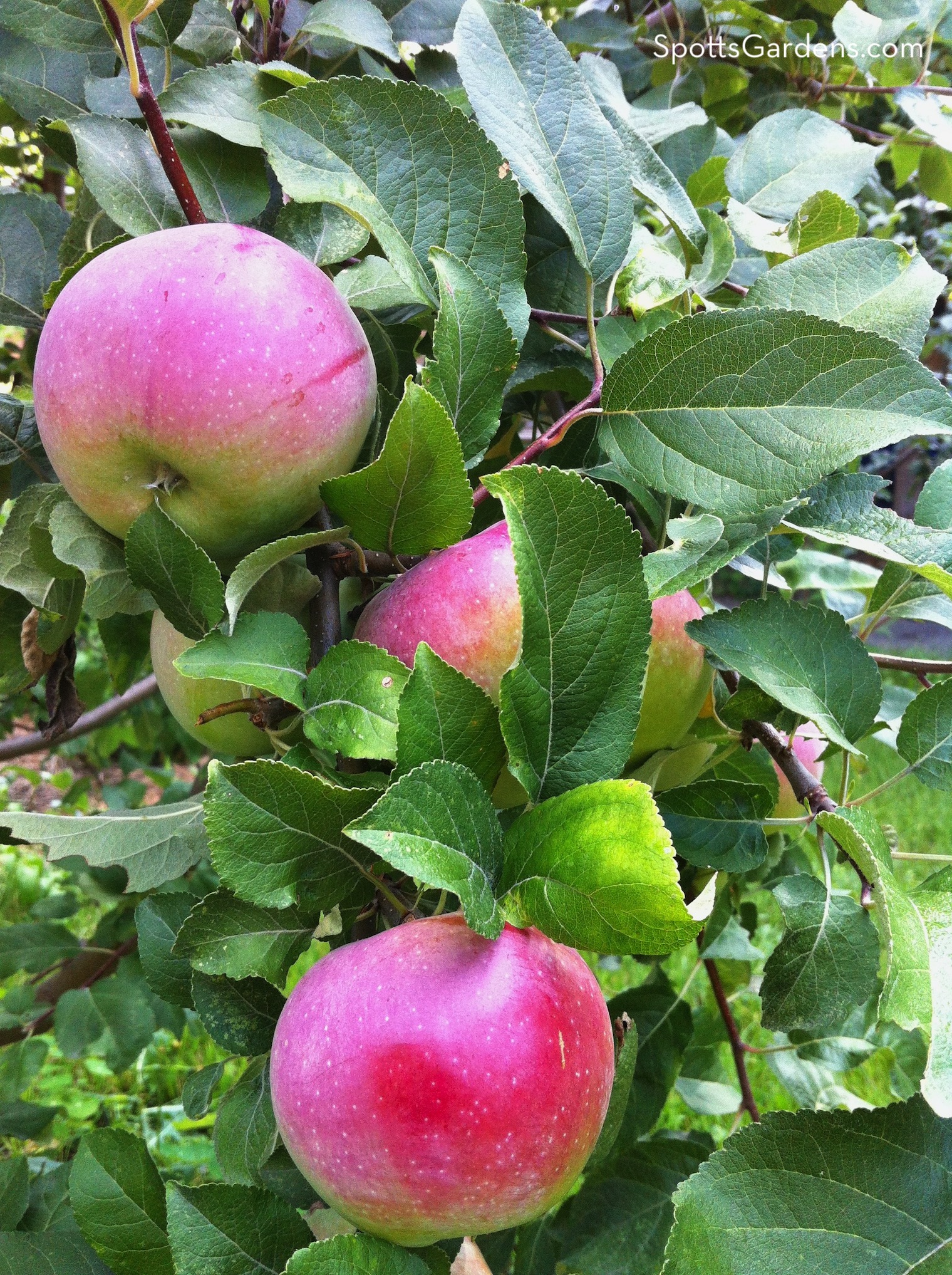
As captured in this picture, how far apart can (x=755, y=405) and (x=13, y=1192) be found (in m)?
0.84

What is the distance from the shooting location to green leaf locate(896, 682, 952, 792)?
0.62 meters

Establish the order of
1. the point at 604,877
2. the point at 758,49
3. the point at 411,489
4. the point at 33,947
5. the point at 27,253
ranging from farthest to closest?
the point at 33,947 < the point at 758,49 < the point at 27,253 < the point at 411,489 < the point at 604,877

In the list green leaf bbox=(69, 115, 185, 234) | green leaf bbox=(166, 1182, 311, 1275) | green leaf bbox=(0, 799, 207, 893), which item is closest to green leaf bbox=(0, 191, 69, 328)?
green leaf bbox=(69, 115, 185, 234)

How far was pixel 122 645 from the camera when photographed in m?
0.84

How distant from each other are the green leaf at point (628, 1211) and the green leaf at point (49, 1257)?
343 mm

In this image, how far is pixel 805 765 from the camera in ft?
2.82

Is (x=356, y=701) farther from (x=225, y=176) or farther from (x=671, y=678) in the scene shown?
(x=225, y=176)

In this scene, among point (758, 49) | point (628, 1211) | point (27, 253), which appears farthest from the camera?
point (758, 49)

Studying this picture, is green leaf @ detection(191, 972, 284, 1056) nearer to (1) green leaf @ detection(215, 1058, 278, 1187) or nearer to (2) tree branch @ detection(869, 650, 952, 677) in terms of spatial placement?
(1) green leaf @ detection(215, 1058, 278, 1187)

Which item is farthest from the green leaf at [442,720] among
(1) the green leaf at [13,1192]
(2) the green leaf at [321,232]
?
(1) the green leaf at [13,1192]

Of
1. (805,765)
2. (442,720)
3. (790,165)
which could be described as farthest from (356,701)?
(790,165)

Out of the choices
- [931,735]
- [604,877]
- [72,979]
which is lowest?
[72,979]

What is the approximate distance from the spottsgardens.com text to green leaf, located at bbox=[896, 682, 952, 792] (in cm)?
78

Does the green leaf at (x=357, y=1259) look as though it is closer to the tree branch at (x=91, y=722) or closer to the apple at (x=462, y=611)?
the apple at (x=462, y=611)
